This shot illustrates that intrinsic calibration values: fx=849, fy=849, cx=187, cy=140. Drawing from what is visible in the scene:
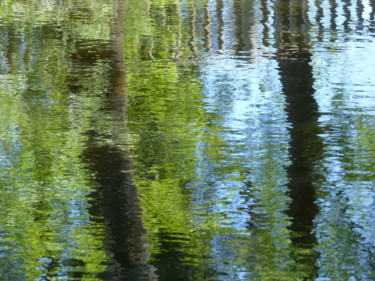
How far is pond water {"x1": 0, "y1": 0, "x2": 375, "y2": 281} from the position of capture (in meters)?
3.62

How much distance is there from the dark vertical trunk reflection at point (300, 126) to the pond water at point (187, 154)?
0.02 meters

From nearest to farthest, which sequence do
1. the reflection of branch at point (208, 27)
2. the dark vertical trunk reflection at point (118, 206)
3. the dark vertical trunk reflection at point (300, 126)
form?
the dark vertical trunk reflection at point (118, 206), the dark vertical trunk reflection at point (300, 126), the reflection of branch at point (208, 27)

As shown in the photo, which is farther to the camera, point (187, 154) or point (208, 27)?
point (208, 27)

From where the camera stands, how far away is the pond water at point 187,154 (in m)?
3.62

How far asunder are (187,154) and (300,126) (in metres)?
1.00

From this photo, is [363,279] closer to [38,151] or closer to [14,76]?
[38,151]

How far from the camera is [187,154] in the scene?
201 inches

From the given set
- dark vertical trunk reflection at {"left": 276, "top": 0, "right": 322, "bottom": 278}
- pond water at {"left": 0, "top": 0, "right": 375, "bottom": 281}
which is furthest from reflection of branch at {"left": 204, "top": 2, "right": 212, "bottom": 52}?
dark vertical trunk reflection at {"left": 276, "top": 0, "right": 322, "bottom": 278}

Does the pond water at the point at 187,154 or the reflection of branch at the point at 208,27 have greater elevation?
the reflection of branch at the point at 208,27

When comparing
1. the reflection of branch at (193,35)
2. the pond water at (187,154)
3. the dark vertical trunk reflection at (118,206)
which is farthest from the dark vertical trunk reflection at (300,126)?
the reflection of branch at (193,35)

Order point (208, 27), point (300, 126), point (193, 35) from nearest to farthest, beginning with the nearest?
point (300, 126)
point (193, 35)
point (208, 27)

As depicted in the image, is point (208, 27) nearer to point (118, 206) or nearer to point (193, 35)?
point (193, 35)

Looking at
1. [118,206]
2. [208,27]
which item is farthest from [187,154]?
[208,27]

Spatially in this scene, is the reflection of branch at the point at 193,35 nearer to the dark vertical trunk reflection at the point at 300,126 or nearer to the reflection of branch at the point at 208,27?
the reflection of branch at the point at 208,27
